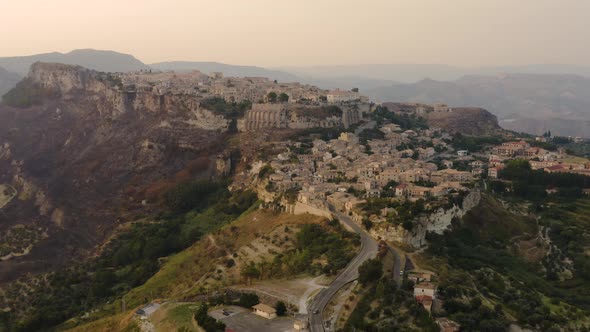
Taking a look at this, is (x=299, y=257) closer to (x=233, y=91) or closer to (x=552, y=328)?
(x=552, y=328)

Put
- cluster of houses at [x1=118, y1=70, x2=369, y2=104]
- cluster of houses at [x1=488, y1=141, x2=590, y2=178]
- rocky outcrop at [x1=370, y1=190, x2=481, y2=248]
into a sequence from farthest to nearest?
1. cluster of houses at [x1=118, y1=70, x2=369, y2=104]
2. cluster of houses at [x1=488, y1=141, x2=590, y2=178]
3. rocky outcrop at [x1=370, y1=190, x2=481, y2=248]

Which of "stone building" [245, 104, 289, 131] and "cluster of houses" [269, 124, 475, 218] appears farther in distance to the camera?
"stone building" [245, 104, 289, 131]

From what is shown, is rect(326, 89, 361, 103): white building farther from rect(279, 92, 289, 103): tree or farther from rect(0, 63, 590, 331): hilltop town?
rect(279, 92, 289, 103): tree

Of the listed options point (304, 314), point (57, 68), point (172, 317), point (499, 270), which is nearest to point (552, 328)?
point (499, 270)

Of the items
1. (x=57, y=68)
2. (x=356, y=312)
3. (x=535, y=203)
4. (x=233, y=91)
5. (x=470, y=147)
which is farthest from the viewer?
(x=57, y=68)

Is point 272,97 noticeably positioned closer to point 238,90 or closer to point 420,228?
point 238,90

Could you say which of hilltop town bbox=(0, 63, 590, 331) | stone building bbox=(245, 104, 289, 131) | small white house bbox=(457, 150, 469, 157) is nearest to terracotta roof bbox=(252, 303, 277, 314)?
hilltop town bbox=(0, 63, 590, 331)
